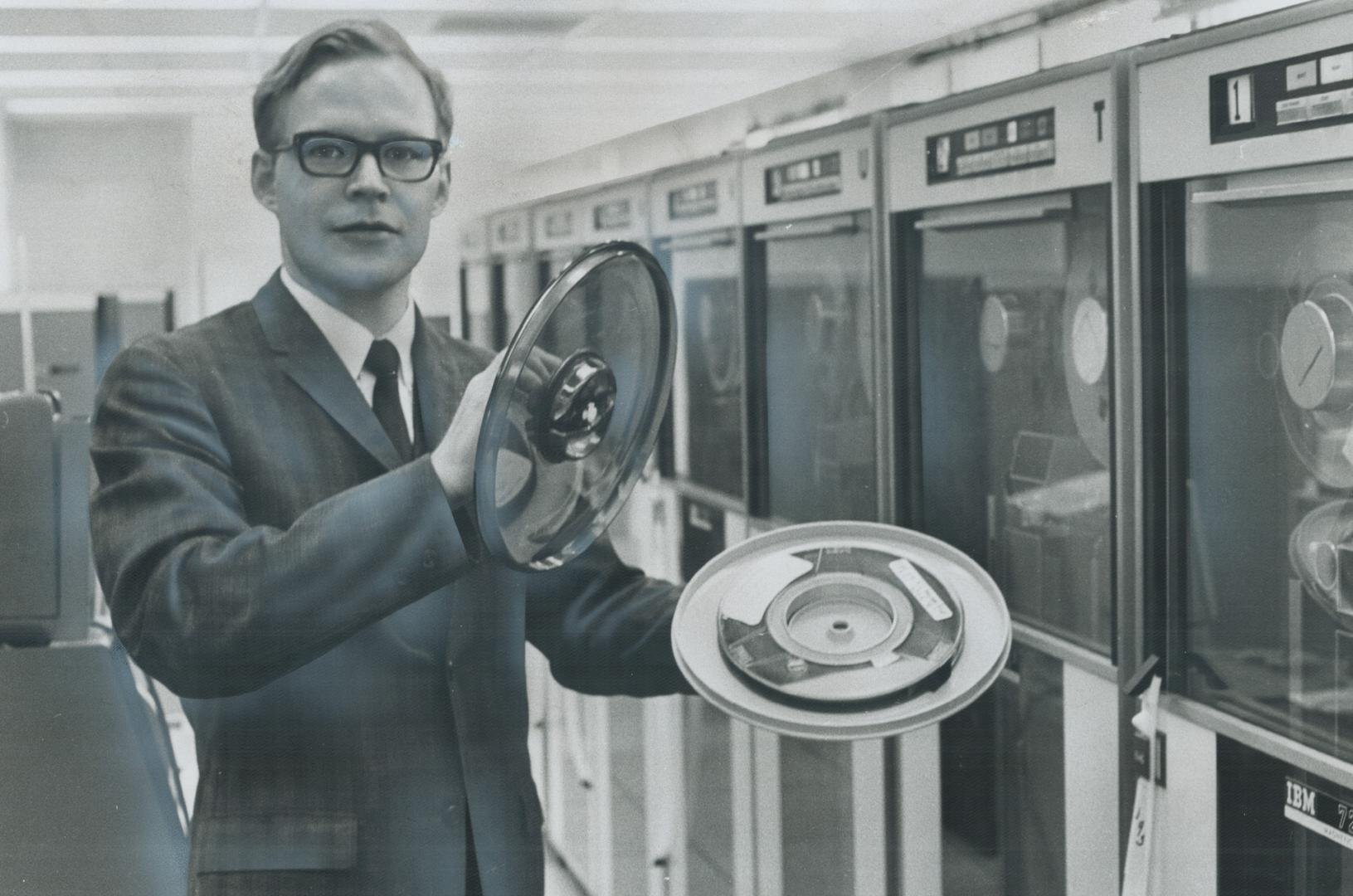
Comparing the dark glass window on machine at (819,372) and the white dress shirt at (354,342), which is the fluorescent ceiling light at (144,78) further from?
the dark glass window on machine at (819,372)

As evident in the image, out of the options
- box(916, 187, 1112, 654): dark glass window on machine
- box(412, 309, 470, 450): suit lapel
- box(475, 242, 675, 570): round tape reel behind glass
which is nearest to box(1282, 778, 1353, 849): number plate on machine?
box(916, 187, 1112, 654): dark glass window on machine

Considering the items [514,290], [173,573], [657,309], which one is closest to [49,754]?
[173,573]

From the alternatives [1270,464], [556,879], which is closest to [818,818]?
[556,879]

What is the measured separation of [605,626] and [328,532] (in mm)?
427

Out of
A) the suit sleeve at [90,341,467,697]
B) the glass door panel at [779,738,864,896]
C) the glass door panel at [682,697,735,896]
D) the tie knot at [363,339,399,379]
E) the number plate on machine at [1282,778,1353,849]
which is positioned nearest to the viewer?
the suit sleeve at [90,341,467,697]

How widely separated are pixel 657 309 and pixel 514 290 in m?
0.21

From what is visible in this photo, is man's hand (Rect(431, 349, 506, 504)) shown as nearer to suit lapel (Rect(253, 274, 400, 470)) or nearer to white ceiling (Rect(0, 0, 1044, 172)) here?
suit lapel (Rect(253, 274, 400, 470))

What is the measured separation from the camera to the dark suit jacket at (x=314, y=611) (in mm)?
1760

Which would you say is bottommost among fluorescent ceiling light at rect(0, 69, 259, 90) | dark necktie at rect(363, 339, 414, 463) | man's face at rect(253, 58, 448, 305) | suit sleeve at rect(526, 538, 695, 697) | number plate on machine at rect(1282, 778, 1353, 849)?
number plate on machine at rect(1282, 778, 1353, 849)

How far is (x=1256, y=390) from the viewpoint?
7.01 feet

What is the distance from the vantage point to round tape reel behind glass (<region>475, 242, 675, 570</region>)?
176 cm

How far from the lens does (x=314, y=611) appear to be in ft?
5.82

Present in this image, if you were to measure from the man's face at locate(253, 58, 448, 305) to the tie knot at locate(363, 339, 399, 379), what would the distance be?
0.07 metres

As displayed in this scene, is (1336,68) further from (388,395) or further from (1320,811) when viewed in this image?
(388,395)
